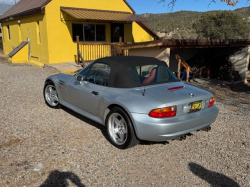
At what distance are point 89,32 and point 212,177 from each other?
13343 millimetres

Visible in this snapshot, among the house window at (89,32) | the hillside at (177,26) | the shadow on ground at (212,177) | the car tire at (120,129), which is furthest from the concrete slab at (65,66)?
the hillside at (177,26)

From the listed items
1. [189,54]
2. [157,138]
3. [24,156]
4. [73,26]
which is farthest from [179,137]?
[73,26]

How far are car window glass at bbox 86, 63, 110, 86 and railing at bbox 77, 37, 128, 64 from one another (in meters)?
8.62

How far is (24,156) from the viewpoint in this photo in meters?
3.68

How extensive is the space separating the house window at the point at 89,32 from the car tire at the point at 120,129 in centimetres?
1133

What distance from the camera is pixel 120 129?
4.03 m

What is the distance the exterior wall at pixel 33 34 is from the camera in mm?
13570

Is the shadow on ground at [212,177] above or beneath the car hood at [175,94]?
beneath

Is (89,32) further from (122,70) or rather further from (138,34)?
(122,70)

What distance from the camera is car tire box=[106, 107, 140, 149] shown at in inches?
147

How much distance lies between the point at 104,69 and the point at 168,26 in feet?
145

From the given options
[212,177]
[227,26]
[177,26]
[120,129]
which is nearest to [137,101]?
[120,129]

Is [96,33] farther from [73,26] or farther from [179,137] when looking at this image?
[179,137]

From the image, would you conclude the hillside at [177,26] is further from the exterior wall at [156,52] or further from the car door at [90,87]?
the car door at [90,87]
